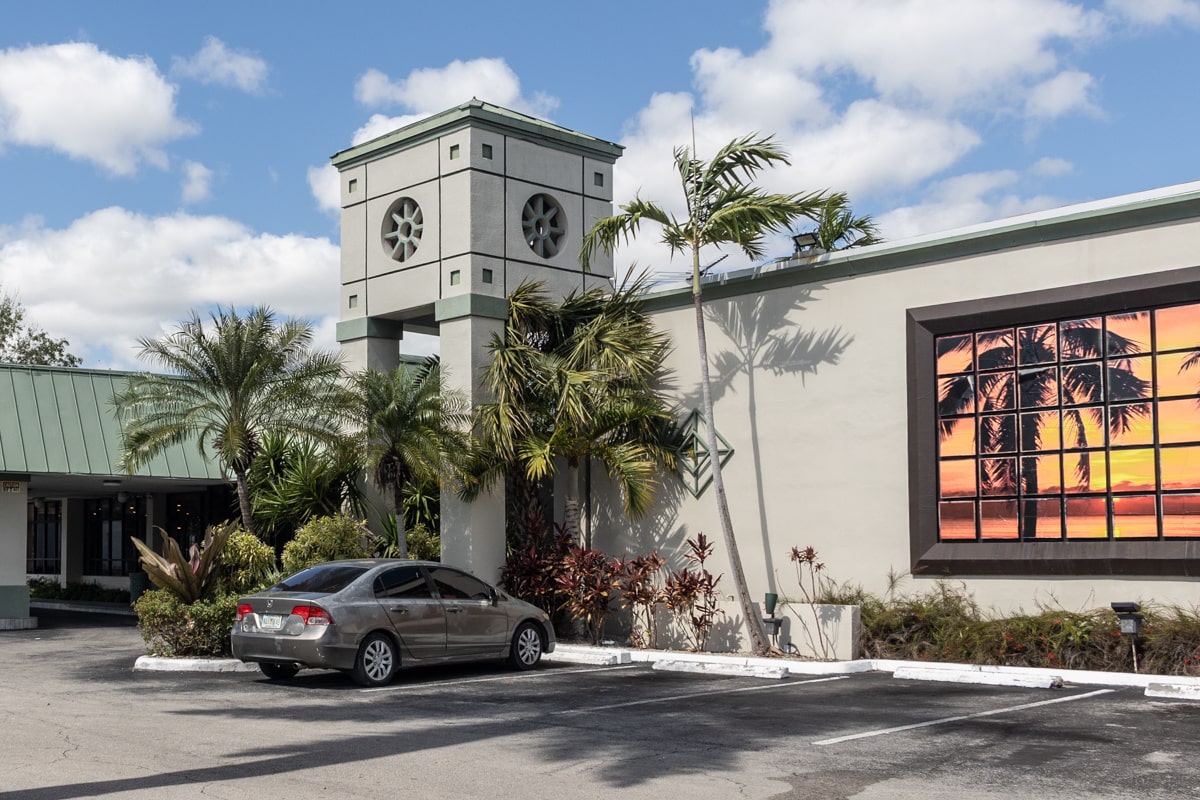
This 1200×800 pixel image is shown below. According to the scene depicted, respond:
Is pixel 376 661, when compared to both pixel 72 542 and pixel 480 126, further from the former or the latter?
pixel 72 542

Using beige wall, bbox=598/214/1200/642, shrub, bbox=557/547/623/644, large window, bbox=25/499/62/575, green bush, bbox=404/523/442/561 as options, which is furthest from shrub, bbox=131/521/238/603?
large window, bbox=25/499/62/575

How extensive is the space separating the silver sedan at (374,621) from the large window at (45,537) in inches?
1027

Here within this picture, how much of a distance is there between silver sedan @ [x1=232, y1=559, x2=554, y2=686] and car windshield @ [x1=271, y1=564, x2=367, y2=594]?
1cm

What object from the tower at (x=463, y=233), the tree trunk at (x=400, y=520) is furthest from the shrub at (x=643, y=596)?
the tree trunk at (x=400, y=520)

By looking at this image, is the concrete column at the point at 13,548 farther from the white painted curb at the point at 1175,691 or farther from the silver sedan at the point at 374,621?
the white painted curb at the point at 1175,691

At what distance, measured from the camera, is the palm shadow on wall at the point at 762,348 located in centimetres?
1859

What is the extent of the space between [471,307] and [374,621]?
7453 millimetres

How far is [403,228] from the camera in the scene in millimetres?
22453

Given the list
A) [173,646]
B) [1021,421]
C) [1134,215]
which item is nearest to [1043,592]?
[1021,421]

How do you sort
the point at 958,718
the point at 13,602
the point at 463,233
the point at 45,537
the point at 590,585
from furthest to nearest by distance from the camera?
the point at 45,537
the point at 13,602
the point at 463,233
the point at 590,585
the point at 958,718

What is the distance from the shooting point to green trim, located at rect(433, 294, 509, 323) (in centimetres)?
2066

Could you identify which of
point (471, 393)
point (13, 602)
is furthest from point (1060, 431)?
point (13, 602)

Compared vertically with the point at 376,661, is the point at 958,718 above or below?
below

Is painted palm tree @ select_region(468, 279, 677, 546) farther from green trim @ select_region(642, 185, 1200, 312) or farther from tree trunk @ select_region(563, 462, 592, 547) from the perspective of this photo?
green trim @ select_region(642, 185, 1200, 312)
